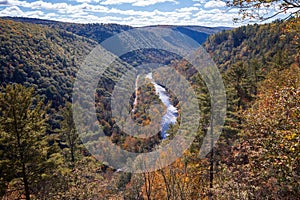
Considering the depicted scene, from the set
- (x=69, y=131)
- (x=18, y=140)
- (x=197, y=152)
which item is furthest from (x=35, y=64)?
(x=18, y=140)

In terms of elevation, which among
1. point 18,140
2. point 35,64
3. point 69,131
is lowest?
point 69,131

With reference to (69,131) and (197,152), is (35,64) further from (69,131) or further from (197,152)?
(197,152)

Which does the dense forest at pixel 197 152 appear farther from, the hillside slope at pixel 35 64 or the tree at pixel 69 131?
the hillside slope at pixel 35 64

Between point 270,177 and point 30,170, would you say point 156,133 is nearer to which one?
point 30,170

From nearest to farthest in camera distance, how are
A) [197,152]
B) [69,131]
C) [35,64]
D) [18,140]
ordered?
1. [18,140]
2. [197,152]
3. [69,131]
4. [35,64]

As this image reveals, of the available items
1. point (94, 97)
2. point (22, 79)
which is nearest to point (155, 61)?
point (94, 97)

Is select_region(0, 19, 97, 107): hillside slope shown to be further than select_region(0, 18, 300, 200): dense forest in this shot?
Yes

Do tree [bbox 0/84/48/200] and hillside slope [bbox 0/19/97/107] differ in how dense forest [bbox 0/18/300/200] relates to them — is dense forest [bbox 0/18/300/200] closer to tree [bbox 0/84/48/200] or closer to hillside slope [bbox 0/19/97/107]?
tree [bbox 0/84/48/200]

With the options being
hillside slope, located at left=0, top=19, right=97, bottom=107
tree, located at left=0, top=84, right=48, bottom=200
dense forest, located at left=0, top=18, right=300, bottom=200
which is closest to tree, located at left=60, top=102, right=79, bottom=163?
dense forest, located at left=0, top=18, right=300, bottom=200

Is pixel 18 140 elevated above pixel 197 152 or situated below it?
above
